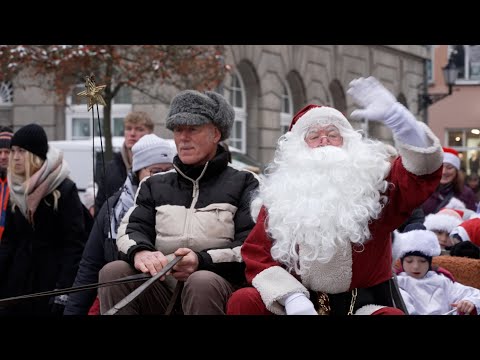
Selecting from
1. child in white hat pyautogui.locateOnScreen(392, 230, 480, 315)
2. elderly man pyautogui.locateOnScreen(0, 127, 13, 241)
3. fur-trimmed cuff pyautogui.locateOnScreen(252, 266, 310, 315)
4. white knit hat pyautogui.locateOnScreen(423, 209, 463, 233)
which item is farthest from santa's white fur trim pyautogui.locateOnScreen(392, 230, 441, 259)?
elderly man pyautogui.locateOnScreen(0, 127, 13, 241)

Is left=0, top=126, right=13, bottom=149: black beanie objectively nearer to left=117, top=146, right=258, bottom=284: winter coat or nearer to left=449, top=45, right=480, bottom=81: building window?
left=117, top=146, right=258, bottom=284: winter coat

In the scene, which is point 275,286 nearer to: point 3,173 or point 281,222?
point 281,222

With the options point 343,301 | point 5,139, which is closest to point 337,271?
point 343,301

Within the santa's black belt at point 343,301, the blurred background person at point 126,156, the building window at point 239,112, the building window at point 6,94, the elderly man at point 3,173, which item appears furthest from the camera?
the building window at point 239,112

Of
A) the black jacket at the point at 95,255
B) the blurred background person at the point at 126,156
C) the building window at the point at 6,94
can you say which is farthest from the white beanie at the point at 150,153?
the building window at the point at 6,94

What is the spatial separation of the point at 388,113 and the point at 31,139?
324 cm

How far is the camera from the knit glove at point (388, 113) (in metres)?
4.17

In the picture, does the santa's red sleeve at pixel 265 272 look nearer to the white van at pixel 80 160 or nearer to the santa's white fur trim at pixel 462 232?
the santa's white fur trim at pixel 462 232

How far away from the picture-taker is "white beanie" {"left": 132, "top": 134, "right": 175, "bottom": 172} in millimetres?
6152

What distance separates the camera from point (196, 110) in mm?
5145

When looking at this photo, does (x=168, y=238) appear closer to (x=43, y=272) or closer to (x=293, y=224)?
(x=293, y=224)

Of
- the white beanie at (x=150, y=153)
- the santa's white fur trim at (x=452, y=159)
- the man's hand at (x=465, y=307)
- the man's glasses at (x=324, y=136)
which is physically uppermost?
the man's glasses at (x=324, y=136)
